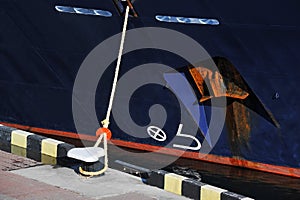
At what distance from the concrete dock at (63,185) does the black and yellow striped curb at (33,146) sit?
17.0 inches

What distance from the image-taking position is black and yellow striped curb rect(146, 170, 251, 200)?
8109mm

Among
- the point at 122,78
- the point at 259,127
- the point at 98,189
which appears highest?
the point at 122,78

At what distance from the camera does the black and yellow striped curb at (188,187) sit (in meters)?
8.11

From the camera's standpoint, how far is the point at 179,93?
35.6 ft

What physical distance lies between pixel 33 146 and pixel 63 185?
183 centimetres

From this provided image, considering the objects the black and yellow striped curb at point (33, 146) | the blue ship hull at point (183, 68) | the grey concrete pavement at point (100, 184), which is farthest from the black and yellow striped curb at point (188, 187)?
the blue ship hull at point (183, 68)

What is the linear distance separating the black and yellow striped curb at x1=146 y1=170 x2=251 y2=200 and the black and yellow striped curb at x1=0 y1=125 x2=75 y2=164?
1590 mm

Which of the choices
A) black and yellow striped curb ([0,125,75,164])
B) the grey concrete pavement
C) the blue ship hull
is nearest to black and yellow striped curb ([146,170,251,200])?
the grey concrete pavement

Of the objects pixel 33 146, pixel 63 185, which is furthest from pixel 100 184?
pixel 33 146

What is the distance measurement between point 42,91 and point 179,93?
2.72m

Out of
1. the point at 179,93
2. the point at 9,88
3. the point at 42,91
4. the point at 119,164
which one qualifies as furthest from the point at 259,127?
the point at 9,88

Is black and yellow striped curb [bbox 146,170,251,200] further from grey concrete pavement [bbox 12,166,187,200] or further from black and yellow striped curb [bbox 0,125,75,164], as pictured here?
black and yellow striped curb [bbox 0,125,75,164]

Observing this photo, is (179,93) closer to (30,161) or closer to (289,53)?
(289,53)

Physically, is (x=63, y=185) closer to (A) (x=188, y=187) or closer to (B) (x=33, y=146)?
(A) (x=188, y=187)
